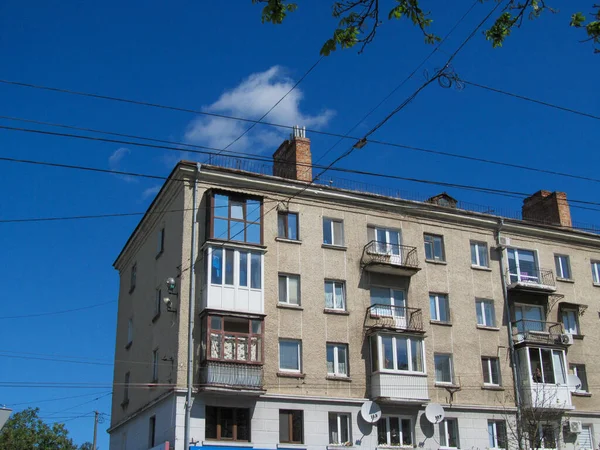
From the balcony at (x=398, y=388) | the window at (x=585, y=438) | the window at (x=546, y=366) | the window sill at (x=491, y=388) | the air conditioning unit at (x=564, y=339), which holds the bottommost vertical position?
the window at (x=585, y=438)

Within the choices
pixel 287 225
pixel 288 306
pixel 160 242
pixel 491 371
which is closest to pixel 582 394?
pixel 491 371

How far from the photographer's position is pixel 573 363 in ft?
113

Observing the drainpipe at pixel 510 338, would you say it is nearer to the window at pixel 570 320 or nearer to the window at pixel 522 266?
the window at pixel 522 266

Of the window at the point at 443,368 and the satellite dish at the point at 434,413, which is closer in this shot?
the satellite dish at the point at 434,413

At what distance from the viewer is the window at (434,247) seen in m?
33.8

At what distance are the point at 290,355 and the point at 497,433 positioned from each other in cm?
969

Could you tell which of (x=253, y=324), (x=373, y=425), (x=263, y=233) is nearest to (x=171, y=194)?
(x=263, y=233)

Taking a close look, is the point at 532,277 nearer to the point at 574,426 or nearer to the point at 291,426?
the point at 574,426

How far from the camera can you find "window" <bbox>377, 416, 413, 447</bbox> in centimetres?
2944

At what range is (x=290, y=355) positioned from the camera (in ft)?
95.3

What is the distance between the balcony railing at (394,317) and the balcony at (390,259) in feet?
5.01

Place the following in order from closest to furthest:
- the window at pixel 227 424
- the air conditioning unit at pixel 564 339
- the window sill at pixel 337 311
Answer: the window at pixel 227 424, the window sill at pixel 337 311, the air conditioning unit at pixel 564 339

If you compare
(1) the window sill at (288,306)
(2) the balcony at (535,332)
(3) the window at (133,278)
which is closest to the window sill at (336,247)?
(1) the window sill at (288,306)

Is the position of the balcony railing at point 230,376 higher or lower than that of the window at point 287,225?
lower
